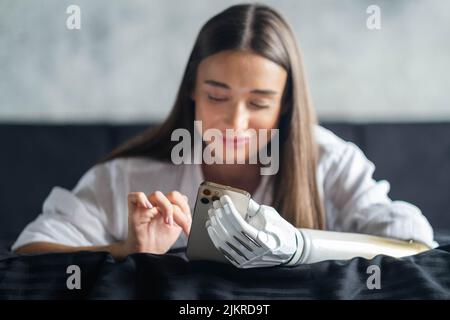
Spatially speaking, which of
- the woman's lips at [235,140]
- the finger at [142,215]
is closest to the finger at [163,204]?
the finger at [142,215]

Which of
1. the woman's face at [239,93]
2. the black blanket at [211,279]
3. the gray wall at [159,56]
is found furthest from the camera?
the gray wall at [159,56]

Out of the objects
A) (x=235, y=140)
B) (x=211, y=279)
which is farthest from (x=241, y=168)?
(x=211, y=279)

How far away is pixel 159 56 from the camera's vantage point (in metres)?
1.14

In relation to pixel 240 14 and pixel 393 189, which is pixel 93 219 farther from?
pixel 393 189

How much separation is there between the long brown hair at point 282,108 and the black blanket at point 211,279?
0.67 ft

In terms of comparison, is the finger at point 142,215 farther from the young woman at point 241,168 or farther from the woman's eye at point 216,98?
the woman's eye at point 216,98

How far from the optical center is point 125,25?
1131mm

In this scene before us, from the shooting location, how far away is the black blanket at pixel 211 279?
2.41 ft

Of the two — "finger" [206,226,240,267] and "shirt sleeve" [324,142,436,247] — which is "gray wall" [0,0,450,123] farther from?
"finger" [206,226,240,267]

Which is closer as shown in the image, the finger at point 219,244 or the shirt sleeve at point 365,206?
the finger at point 219,244

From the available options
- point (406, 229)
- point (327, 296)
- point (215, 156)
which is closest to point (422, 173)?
point (406, 229)

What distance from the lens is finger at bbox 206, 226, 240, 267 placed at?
2.55 ft
